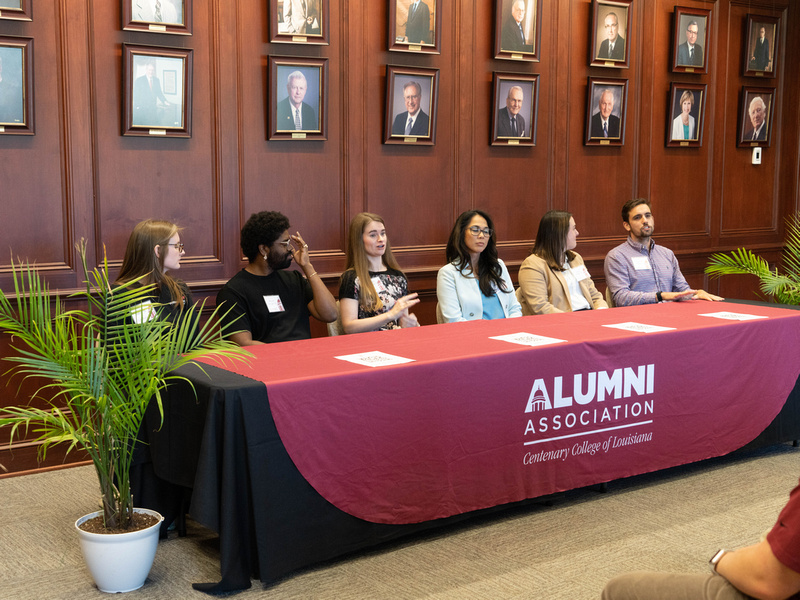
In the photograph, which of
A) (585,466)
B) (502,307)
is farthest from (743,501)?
(502,307)

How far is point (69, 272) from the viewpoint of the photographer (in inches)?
176

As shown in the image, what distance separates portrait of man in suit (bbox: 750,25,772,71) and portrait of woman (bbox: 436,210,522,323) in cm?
361

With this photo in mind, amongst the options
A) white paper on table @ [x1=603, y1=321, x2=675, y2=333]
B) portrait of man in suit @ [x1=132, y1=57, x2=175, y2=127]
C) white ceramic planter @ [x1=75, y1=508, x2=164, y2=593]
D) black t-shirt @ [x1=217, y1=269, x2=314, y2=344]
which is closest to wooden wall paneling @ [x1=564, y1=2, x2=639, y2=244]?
white paper on table @ [x1=603, y1=321, x2=675, y2=333]

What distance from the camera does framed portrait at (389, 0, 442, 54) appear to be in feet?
17.3

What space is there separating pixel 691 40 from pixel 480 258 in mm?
3085

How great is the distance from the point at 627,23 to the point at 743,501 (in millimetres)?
3766

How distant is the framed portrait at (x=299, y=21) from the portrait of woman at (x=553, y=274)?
1.70 metres

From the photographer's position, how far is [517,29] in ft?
18.8

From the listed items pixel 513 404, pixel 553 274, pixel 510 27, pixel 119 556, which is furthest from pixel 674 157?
pixel 119 556

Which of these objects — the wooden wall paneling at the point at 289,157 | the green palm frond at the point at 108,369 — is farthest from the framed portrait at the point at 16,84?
the green palm frond at the point at 108,369

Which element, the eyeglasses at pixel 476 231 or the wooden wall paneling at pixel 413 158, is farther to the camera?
the wooden wall paneling at pixel 413 158

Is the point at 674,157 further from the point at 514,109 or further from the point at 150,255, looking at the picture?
the point at 150,255

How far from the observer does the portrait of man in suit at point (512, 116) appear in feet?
19.0

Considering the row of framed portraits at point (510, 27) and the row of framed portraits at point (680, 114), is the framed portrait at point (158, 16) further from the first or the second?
the row of framed portraits at point (680, 114)
